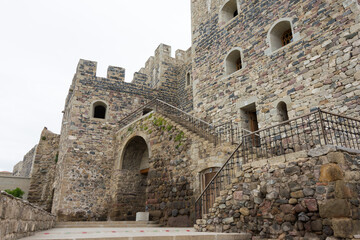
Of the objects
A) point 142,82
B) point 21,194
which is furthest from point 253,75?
point 21,194

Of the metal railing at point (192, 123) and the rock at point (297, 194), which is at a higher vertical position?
the metal railing at point (192, 123)

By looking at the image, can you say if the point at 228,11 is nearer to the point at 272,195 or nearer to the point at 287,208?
the point at 272,195

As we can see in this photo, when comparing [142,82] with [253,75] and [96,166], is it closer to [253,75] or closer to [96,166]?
[96,166]

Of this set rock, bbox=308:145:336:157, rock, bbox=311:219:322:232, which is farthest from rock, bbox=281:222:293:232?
rock, bbox=308:145:336:157

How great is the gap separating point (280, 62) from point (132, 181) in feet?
29.6

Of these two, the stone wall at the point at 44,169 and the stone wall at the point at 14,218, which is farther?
the stone wall at the point at 44,169

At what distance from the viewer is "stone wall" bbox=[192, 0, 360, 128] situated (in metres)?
7.93

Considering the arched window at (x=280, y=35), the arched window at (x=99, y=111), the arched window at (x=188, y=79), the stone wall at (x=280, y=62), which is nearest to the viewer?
the stone wall at (x=280, y=62)

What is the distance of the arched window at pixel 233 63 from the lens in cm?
1175

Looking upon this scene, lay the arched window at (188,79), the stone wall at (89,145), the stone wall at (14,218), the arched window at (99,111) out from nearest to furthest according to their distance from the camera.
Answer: the stone wall at (14,218), the stone wall at (89,145), the arched window at (99,111), the arched window at (188,79)

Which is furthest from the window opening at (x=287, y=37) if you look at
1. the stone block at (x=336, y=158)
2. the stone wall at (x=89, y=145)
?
the stone wall at (x=89, y=145)

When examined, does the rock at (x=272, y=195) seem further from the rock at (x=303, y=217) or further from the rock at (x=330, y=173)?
the rock at (x=330, y=173)

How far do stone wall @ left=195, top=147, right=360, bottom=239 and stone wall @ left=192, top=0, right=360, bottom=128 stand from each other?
302cm

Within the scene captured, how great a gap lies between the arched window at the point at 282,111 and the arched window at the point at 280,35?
2110 millimetres
